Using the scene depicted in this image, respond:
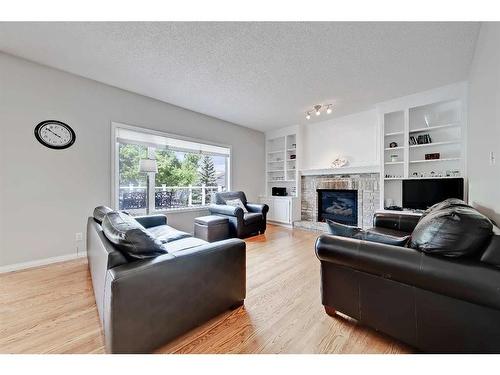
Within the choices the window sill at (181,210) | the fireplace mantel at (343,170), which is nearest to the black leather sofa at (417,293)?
the window sill at (181,210)

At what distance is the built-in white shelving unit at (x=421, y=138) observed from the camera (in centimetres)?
349

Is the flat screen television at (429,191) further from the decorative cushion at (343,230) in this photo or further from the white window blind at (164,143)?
the white window blind at (164,143)

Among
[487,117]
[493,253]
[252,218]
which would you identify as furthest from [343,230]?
[252,218]

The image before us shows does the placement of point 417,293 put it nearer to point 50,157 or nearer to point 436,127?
point 436,127

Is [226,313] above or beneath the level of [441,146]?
beneath

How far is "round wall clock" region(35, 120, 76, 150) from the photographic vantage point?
2746 mm

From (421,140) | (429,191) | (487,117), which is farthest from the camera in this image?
(421,140)

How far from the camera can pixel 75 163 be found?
9.87ft

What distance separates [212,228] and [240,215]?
1.84 ft

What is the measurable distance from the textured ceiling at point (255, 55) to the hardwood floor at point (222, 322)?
255 cm

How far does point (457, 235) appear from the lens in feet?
3.70

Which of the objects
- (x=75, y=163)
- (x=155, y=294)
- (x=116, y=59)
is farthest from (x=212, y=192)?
(x=155, y=294)
